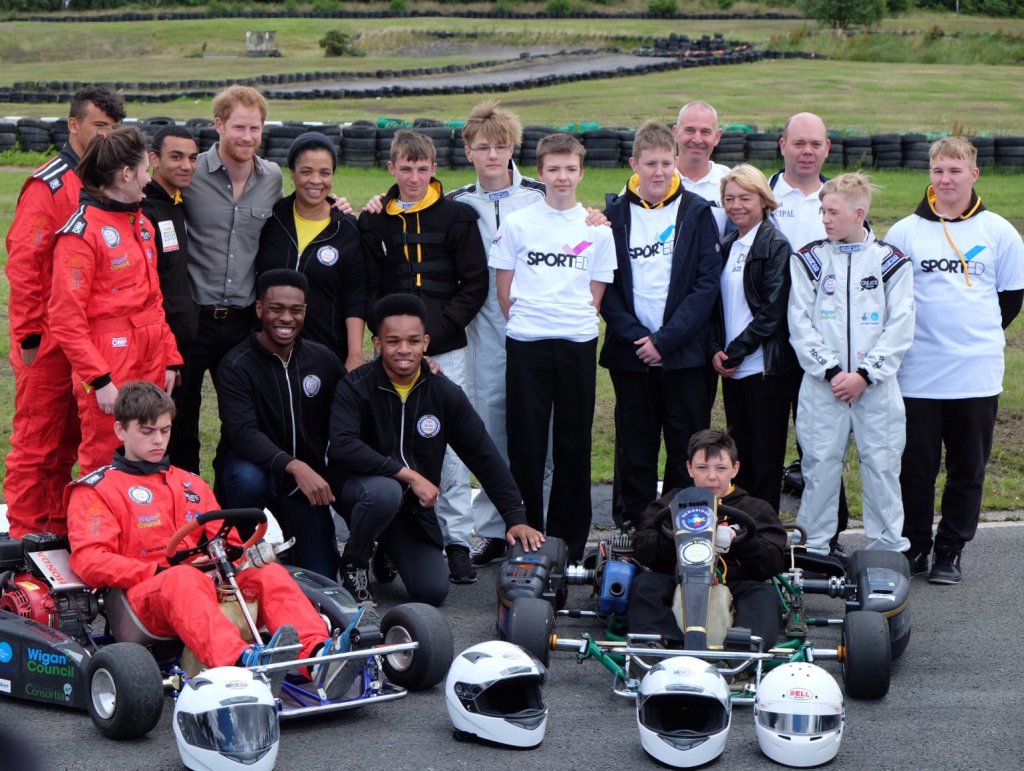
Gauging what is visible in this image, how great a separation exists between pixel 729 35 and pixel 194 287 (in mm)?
51936

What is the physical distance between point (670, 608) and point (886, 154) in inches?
687

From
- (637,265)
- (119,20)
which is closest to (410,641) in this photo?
(637,265)

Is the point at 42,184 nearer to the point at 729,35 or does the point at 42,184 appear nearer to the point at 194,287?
the point at 194,287

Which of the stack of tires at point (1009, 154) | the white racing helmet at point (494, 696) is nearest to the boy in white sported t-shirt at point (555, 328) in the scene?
the white racing helmet at point (494, 696)

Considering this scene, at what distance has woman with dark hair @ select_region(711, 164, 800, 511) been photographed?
6684 millimetres

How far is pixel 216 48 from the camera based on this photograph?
52.9 metres

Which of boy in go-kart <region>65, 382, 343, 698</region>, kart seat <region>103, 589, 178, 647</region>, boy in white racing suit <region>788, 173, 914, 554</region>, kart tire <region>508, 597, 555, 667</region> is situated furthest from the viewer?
boy in white racing suit <region>788, 173, 914, 554</region>

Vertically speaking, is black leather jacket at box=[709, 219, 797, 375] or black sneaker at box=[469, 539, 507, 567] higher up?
black leather jacket at box=[709, 219, 797, 375]

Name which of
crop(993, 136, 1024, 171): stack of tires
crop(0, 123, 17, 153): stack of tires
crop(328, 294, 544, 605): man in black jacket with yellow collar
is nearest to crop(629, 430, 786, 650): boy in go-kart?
crop(328, 294, 544, 605): man in black jacket with yellow collar

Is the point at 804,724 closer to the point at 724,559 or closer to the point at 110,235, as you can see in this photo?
the point at 724,559

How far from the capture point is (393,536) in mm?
6336

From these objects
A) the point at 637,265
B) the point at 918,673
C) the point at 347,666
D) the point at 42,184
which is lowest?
the point at 918,673

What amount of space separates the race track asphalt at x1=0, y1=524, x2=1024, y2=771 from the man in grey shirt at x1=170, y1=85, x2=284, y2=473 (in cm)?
192

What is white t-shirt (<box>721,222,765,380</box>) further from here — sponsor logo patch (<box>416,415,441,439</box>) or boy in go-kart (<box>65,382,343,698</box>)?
boy in go-kart (<box>65,382,343,698</box>)
